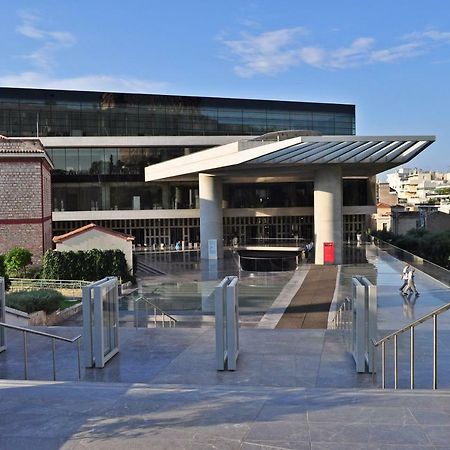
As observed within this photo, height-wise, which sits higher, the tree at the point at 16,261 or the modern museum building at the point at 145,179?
the modern museum building at the point at 145,179

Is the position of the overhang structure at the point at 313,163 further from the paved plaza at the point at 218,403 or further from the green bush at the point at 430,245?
the paved plaza at the point at 218,403

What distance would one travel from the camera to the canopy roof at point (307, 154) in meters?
27.1

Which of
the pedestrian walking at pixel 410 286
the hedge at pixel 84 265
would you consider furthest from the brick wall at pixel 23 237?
the pedestrian walking at pixel 410 286

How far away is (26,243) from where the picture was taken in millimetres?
29828

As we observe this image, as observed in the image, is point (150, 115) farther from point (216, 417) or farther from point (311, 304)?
point (216, 417)

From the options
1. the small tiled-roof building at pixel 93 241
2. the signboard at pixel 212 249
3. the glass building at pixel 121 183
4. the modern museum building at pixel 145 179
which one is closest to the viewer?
the small tiled-roof building at pixel 93 241

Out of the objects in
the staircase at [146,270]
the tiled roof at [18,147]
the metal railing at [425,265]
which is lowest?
the staircase at [146,270]

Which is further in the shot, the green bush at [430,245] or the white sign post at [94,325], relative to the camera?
the green bush at [430,245]

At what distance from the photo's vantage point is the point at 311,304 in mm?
19094

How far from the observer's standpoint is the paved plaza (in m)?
5.23

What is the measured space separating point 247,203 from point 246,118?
9.99m

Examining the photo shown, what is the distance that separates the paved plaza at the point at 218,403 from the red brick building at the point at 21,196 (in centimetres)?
2077

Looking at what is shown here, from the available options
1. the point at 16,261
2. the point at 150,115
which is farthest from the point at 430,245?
the point at 150,115

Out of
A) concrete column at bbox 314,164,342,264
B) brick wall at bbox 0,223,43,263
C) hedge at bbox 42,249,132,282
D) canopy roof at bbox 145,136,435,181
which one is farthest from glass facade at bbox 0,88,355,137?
hedge at bbox 42,249,132,282
